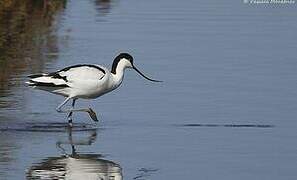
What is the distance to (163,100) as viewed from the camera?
1606 cm

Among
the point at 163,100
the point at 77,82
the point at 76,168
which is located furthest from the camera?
the point at 163,100

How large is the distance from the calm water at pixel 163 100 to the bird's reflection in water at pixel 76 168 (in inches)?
0.5

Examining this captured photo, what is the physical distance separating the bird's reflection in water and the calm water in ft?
0.04

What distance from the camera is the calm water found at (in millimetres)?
12023

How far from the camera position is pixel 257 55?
790 inches

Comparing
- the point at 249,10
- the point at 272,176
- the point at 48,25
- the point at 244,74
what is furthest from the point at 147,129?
the point at 249,10

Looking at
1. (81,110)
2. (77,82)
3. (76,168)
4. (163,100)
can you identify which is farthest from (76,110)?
(76,168)

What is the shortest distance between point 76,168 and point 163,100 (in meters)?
4.47

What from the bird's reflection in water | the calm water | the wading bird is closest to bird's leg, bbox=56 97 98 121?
the wading bird

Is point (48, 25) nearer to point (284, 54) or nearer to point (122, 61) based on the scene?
point (284, 54)

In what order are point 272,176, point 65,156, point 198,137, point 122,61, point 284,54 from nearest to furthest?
1. point 272,176
2. point 65,156
3. point 198,137
4. point 122,61
5. point 284,54

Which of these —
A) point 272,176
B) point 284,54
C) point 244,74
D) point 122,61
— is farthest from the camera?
point 284,54

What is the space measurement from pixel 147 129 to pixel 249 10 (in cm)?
1330

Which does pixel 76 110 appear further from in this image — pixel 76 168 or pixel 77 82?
pixel 76 168
